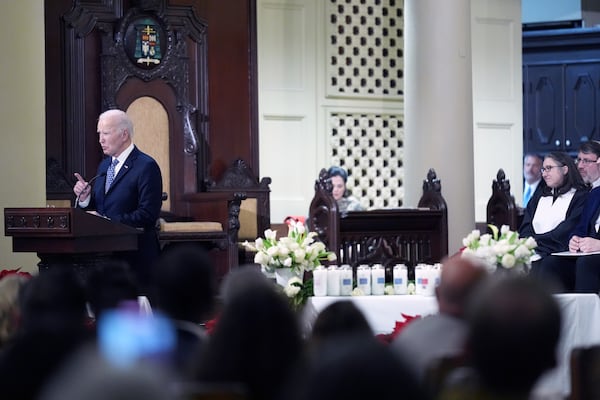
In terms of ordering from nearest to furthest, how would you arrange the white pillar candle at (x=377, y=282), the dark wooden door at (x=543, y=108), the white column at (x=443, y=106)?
1. the white pillar candle at (x=377, y=282)
2. the white column at (x=443, y=106)
3. the dark wooden door at (x=543, y=108)

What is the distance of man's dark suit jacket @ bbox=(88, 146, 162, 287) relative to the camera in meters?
5.96

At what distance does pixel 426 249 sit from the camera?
7.83 meters

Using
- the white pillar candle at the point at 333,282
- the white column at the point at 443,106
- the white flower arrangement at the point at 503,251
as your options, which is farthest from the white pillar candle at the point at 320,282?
the white column at the point at 443,106

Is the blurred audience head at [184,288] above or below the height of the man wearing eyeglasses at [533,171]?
below

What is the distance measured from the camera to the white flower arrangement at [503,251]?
6.12m

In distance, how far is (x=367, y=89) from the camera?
12469 mm

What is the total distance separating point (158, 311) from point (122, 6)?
793 cm

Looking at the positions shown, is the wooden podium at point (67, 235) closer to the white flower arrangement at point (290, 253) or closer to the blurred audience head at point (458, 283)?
the white flower arrangement at point (290, 253)

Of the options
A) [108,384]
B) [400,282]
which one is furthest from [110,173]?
A: [108,384]

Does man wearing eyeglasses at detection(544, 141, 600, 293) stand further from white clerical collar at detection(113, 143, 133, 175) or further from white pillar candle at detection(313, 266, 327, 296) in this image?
white clerical collar at detection(113, 143, 133, 175)

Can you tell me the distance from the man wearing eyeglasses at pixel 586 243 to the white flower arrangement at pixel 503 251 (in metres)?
1.33

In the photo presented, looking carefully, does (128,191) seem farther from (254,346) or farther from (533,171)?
(533,171)

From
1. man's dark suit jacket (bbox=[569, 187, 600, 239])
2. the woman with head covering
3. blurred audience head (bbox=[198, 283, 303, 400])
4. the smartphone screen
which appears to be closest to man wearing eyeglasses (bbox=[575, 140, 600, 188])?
man's dark suit jacket (bbox=[569, 187, 600, 239])

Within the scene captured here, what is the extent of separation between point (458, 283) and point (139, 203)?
3.33 m
